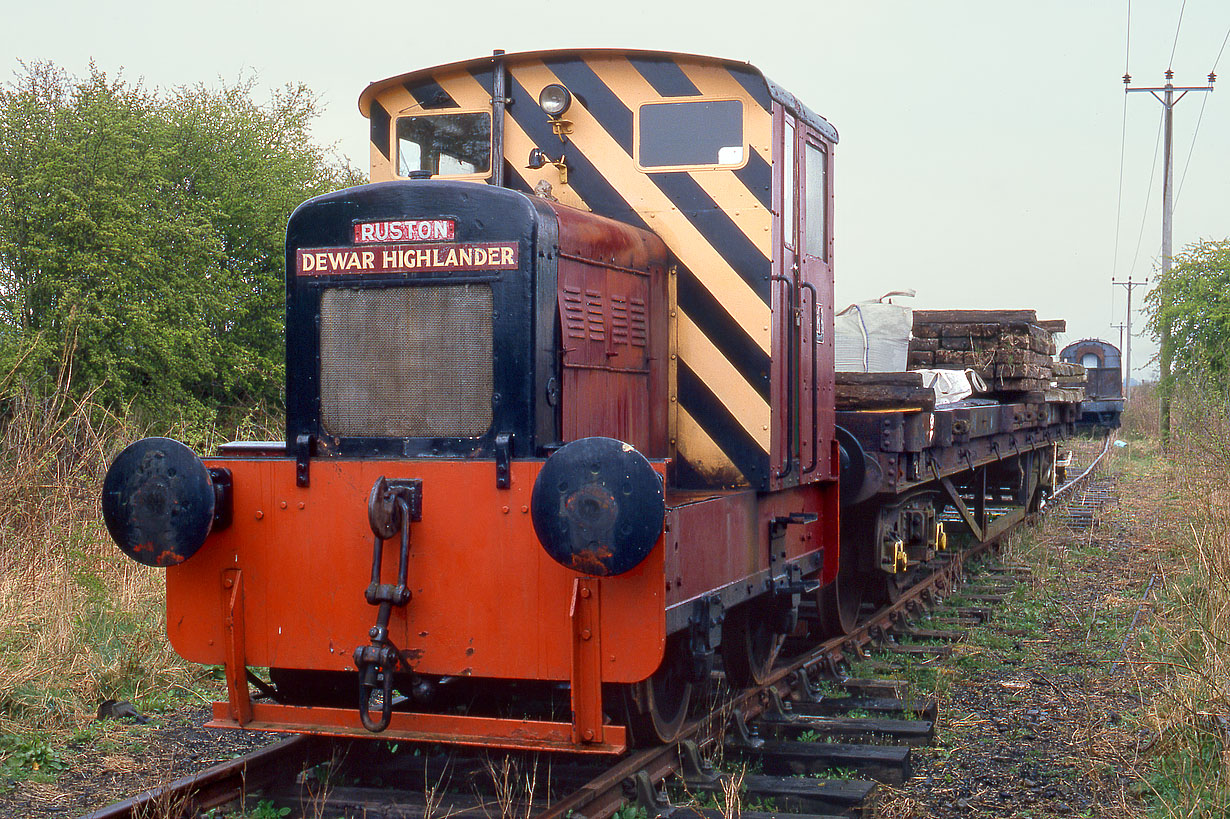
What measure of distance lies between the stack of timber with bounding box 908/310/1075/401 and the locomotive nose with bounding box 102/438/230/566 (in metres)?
7.89

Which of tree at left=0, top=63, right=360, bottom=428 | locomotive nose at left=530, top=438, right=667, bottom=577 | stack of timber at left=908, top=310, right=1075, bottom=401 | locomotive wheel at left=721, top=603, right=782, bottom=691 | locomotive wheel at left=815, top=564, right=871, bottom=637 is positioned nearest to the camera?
locomotive nose at left=530, top=438, right=667, bottom=577

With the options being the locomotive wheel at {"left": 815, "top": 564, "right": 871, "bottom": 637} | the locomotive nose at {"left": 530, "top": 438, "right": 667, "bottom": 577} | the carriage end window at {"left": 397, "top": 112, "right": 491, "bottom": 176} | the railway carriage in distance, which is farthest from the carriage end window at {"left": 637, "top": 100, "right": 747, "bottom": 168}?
the railway carriage in distance

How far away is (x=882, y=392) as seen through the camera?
24.3 ft

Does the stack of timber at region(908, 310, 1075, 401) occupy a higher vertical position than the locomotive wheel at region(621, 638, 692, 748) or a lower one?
higher

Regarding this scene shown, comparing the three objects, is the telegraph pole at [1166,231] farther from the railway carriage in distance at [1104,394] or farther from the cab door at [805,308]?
the cab door at [805,308]

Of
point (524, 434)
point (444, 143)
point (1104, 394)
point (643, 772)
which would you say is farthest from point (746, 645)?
point (1104, 394)

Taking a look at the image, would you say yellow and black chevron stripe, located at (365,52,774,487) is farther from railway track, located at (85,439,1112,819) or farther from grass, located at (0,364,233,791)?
grass, located at (0,364,233,791)

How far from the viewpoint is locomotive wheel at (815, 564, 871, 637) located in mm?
7086

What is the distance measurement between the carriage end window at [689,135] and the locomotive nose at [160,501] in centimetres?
236

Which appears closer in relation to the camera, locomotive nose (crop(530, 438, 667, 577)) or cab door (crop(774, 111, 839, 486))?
locomotive nose (crop(530, 438, 667, 577))

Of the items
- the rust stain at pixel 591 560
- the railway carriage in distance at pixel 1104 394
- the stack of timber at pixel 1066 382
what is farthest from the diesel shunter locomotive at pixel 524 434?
the railway carriage in distance at pixel 1104 394

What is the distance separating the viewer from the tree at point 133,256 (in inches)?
787

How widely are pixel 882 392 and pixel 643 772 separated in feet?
12.0

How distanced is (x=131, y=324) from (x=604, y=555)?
1870cm
